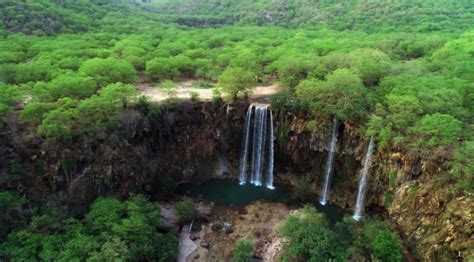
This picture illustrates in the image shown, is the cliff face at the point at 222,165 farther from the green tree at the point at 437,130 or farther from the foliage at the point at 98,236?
→ the foliage at the point at 98,236

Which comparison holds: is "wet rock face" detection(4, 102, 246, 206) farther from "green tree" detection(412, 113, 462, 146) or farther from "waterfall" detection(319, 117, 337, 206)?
"green tree" detection(412, 113, 462, 146)

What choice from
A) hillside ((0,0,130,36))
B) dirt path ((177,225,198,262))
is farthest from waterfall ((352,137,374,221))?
hillside ((0,0,130,36))

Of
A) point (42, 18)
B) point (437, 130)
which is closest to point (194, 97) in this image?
point (437, 130)

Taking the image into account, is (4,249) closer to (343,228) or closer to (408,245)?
(343,228)

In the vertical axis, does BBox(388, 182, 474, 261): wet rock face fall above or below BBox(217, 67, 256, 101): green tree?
below

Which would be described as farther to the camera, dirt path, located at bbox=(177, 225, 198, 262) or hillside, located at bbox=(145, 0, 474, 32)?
hillside, located at bbox=(145, 0, 474, 32)

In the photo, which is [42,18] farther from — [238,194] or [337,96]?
[337,96]
